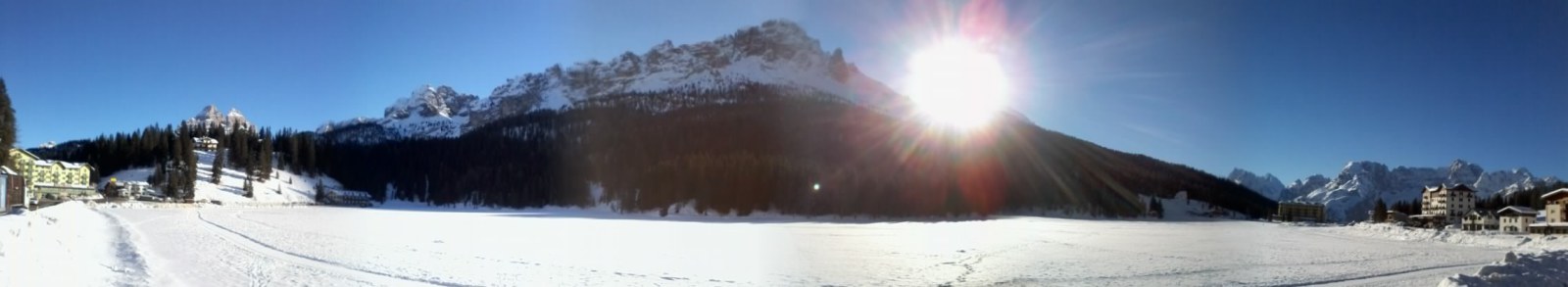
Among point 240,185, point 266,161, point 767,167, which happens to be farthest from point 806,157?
point 266,161

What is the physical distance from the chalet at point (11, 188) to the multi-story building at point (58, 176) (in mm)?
36504

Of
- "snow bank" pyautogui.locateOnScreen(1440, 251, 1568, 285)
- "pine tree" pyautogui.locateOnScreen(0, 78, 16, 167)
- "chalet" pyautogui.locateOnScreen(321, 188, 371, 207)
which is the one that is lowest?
"chalet" pyautogui.locateOnScreen(321, 188, 371, 207)


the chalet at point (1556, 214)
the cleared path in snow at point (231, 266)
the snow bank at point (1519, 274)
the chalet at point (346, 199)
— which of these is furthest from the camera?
the chalet at point (346, 199)

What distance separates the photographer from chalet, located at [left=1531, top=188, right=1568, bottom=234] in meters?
39.9

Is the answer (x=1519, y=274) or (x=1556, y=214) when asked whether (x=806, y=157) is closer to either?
(x=1556, y=214)

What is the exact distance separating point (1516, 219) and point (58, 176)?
402 ft

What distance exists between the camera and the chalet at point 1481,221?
4991 centimetres

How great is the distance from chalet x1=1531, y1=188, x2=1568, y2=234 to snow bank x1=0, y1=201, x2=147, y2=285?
5596 centimetres

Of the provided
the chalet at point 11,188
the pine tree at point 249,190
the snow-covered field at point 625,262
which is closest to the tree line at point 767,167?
the pine tree at point 249,190

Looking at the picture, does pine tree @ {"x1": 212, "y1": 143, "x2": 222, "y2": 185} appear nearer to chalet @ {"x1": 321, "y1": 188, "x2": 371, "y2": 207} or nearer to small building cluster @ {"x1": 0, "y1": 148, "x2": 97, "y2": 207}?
small building cluster @ {"x1": 0, "y1": 148, "x2": 97, "y2": 207}

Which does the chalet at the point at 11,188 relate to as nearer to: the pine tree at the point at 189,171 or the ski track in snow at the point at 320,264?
the ski track in snow at the point at 320,264

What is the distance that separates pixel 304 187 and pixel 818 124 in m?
73.3

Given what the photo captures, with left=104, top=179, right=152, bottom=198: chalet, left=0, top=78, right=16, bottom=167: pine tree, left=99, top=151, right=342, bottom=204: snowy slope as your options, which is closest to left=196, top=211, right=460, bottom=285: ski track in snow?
left=0, top=78, right=16, bottom=167: pine tree

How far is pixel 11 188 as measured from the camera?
3950cm
